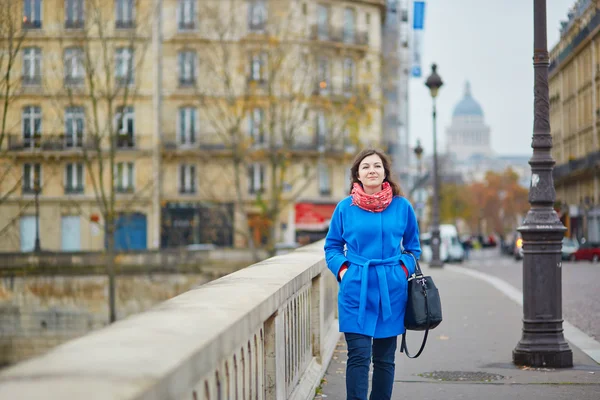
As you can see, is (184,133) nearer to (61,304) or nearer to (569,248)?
(61,304)

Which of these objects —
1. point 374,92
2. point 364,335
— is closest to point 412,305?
point 364,335

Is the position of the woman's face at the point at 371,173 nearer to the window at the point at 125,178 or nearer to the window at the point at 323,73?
the window at the point at 323,73

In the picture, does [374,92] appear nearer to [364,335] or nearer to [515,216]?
[364,335]

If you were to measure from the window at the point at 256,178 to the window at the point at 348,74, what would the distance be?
6.77 metres

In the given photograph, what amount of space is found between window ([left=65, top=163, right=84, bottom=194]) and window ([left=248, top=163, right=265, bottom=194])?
369 inches

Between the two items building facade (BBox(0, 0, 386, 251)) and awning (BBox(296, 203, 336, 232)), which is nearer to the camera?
building facade (BBox(0, 0, 386, 251))

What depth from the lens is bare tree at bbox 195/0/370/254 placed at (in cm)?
5094

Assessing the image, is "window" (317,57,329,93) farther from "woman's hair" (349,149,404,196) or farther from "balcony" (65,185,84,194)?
"woman's hair" (349,149,404,196)

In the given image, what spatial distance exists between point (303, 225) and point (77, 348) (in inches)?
2250

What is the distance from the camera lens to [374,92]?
2456 inches

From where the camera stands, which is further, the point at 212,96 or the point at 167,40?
the point at 167,40

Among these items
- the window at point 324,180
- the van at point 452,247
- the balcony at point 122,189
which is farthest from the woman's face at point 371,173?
the van at point 452,247

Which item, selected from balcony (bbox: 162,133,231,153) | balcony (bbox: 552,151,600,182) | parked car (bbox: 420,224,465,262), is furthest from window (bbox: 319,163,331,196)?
balcony (bbox: 552,151,600,182)

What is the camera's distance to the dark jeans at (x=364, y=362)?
249 inches
